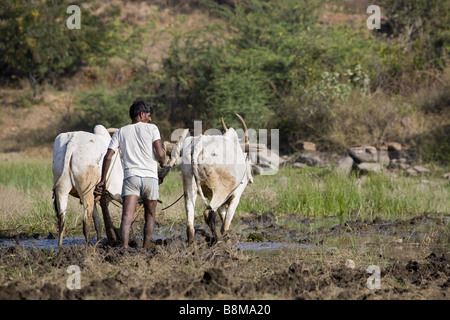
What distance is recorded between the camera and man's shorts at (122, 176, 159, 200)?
5.98m

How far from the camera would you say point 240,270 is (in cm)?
551

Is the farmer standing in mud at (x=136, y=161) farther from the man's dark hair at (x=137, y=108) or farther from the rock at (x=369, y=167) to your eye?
the rock at (x=369, y=167)

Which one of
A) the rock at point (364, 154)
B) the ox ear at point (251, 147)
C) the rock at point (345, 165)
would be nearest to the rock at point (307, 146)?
the rock at point (364, 154)

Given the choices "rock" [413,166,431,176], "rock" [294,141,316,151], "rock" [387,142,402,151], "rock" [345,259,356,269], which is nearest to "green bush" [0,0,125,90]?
"rock" [294,141,316,151]

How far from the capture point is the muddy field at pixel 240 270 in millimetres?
4605

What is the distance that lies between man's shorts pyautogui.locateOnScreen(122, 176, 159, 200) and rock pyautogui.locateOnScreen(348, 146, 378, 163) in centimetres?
881

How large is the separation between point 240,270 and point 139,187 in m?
1.22

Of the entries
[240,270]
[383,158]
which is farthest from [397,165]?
[240,270]

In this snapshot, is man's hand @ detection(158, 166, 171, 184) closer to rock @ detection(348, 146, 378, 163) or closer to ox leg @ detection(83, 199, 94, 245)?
ox leg @ detection(83, 199, 94, 245)

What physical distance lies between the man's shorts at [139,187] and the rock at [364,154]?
8.81 m

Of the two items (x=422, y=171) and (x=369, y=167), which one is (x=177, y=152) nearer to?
(x=369, y=167)
